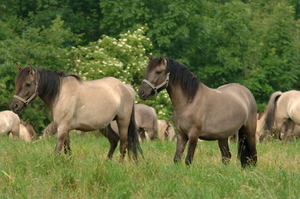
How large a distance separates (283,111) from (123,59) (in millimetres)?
11164

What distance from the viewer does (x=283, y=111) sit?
12703mm

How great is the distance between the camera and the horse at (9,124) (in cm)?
1385

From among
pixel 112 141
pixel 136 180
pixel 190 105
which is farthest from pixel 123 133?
pixel 136 180

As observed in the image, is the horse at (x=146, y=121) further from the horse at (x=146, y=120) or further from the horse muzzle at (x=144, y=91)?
the horse muzzle at (x=144, y=91)

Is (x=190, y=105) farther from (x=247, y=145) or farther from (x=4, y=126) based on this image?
(x=4, y=126)

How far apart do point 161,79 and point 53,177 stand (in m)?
2.31

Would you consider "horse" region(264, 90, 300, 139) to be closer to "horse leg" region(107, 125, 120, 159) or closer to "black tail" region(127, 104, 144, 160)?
"black tail" region(127, 104, 144, 160)

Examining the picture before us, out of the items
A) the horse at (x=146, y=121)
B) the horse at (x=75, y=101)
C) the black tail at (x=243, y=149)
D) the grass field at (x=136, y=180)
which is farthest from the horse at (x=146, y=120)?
the grass field at (x=136, y=180)

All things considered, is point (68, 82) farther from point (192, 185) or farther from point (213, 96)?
point (192, 185)

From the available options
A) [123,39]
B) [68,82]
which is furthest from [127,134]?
[123,39]

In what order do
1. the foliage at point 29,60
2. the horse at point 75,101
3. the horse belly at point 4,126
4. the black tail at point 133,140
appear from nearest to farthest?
the horse at point 75,101
the black tail at point 133,140
the horse belly at point 4,126
the foliage at point 29,60

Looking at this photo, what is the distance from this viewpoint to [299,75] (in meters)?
31.2

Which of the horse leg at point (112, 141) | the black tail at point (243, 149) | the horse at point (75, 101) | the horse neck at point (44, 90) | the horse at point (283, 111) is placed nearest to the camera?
the horse at point (75, 101)

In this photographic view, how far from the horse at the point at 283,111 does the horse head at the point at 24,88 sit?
738 centimetres
